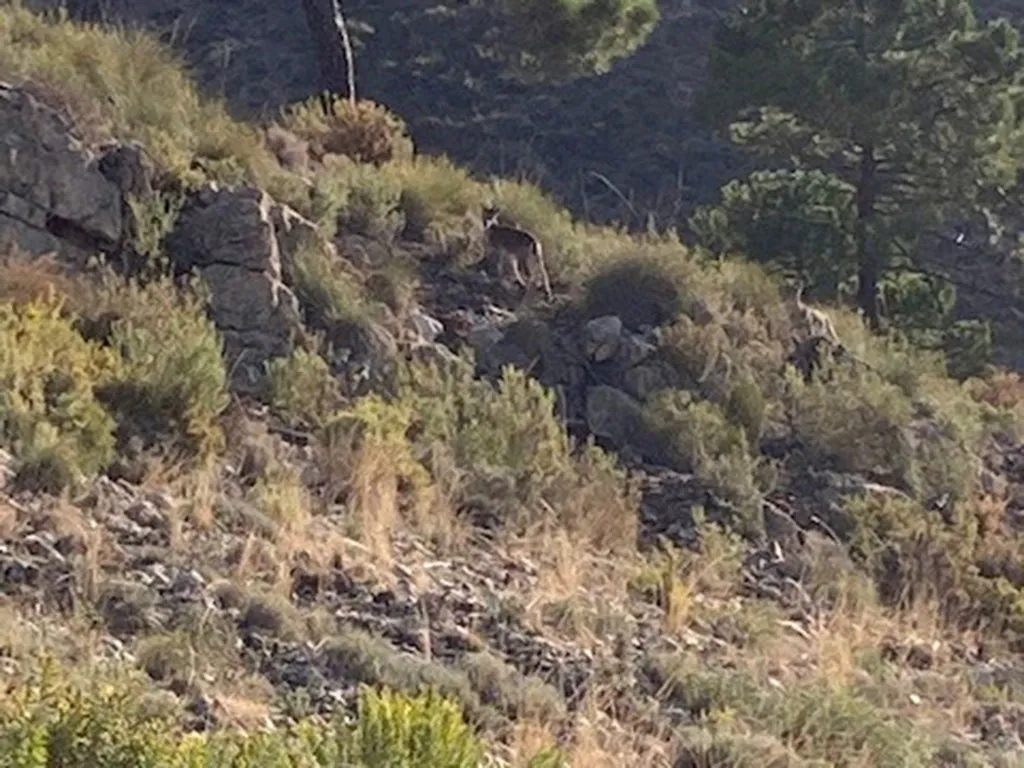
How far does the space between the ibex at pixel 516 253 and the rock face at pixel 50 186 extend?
3067mm

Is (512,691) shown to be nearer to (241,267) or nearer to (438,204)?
(241,267)

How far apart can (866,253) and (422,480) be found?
8.66 meters

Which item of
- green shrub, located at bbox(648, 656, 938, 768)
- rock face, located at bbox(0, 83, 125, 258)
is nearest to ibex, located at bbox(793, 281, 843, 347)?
rock face, located at bbox(0, 83, 125, 258)

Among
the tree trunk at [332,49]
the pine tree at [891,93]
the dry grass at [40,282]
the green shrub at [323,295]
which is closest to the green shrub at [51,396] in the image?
the dry grass at [40,282]

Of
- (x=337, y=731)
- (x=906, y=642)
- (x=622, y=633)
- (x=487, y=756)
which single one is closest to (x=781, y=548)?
(x=906, y=642)

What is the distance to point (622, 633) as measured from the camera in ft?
27.1

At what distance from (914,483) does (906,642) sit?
2437 millimetres

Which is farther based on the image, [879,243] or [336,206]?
[879,243]

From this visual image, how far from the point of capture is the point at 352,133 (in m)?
13.9

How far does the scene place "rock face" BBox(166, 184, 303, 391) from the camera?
10578 mm

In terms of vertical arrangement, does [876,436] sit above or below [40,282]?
below

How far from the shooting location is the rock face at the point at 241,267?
10.6 m

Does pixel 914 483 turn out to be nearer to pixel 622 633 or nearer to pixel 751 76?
pixel 622 633

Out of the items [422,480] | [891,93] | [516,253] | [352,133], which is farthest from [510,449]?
[891,93]
